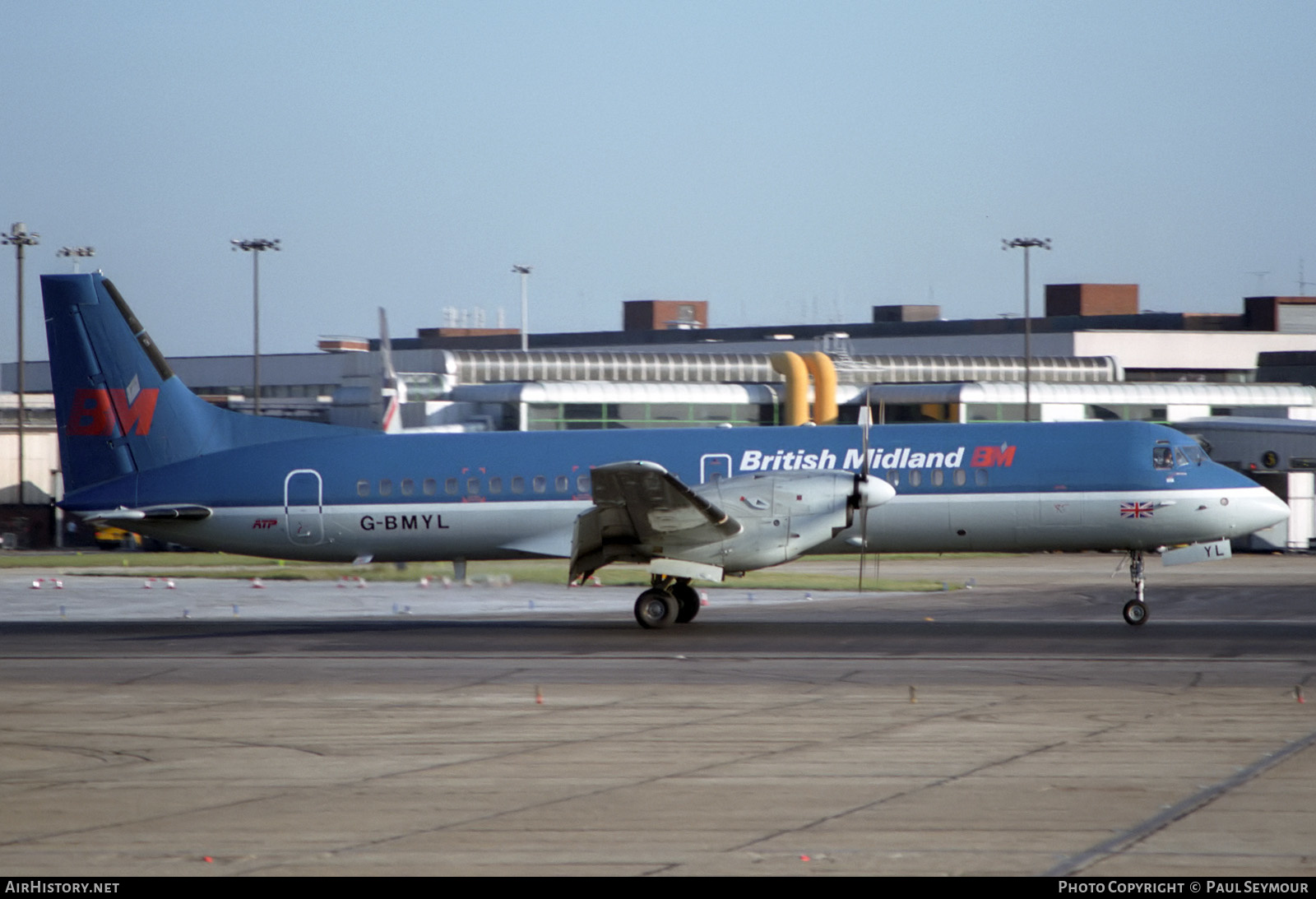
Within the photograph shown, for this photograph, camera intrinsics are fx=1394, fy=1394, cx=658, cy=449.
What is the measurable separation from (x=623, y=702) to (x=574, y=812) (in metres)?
5.32

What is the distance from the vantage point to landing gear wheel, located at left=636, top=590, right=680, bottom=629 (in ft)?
75.6

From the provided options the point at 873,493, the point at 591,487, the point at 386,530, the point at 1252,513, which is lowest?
the point at 386,530

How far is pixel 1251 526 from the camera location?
23.5m

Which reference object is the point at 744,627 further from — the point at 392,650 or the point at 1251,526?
the point at 1251,526

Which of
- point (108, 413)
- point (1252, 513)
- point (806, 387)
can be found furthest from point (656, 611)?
point (806, 387)

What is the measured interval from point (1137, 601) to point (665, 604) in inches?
306

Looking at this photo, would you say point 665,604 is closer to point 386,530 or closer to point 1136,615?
point 386,530

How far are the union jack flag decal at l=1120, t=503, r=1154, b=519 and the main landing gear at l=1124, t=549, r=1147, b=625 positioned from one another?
28.1 inches

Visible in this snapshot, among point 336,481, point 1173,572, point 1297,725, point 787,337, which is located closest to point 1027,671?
point 1297,725

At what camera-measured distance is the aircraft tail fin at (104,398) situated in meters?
25.2

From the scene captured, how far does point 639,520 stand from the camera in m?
22.2

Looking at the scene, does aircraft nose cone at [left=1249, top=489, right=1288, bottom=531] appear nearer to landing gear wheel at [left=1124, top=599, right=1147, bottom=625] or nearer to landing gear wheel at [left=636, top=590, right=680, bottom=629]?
landing gear wheel at [left=1124, top=599, right=1147, bottom=625]

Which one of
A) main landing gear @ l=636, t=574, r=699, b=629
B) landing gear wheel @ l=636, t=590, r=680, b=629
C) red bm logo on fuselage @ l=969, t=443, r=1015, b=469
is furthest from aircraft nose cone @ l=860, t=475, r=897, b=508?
landing gear wheel @ l=636, t=590, r=680, b=629

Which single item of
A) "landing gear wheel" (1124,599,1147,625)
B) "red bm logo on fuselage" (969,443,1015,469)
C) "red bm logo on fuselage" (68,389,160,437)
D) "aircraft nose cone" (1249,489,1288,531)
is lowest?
"landing gear wheel" (1124,599,1147,625)
